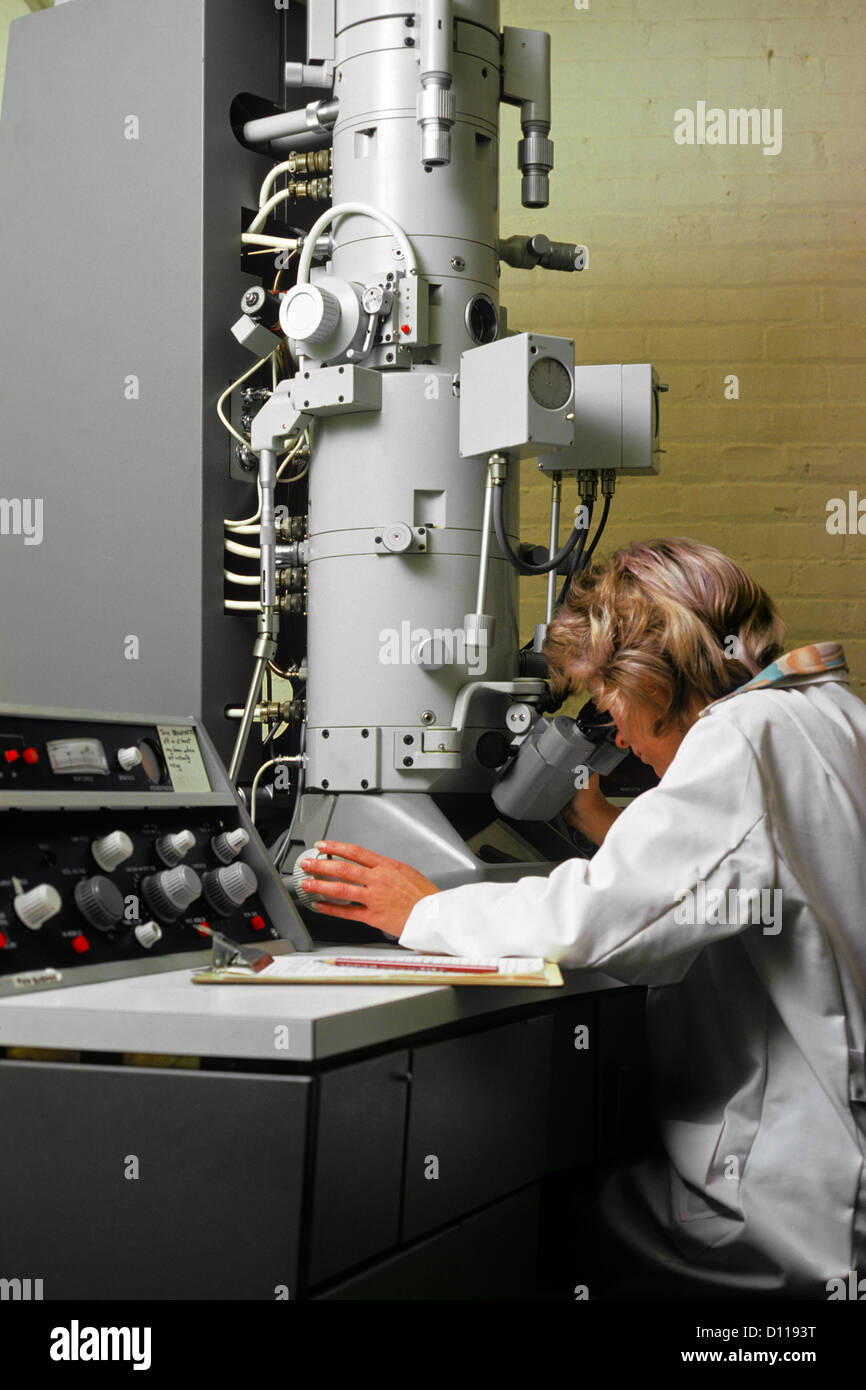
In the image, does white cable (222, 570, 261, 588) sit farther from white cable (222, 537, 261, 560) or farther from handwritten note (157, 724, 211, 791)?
handwritten note (157, 724, 211, 791)

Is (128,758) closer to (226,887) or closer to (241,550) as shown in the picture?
(226,887)

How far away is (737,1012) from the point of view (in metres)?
1.25

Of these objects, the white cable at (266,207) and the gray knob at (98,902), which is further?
the white cable at (266,207)

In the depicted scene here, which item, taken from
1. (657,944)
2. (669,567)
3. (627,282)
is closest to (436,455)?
(669,567)

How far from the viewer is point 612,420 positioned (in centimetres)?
182

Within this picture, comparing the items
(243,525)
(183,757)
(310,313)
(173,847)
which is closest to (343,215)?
(310,313)

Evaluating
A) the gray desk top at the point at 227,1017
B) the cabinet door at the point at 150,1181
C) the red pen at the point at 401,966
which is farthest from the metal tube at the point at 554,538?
the cabinet door at the point at 150,1181

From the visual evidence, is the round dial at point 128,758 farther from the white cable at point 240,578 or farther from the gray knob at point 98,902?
the white cable at point 240,578

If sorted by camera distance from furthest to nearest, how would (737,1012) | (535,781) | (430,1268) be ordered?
1. (535,781)
2. (737,1012)
3. (430,1268)

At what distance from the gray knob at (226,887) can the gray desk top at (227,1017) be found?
0.69ft

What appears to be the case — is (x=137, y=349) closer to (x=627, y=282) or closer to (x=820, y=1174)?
(x=627, y=282)

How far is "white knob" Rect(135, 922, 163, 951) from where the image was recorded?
121 centimetres

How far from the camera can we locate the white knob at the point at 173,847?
1.29 metres
